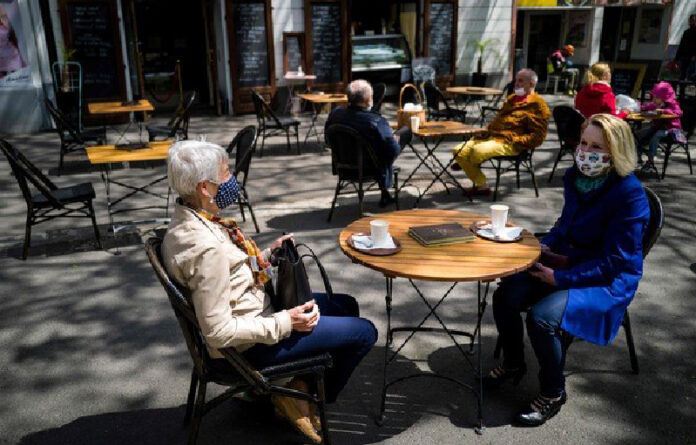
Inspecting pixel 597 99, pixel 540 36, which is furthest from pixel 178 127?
pixel 540 36

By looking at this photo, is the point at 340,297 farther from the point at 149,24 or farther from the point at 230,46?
the point at 149,24

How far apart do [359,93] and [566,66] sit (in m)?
11.9

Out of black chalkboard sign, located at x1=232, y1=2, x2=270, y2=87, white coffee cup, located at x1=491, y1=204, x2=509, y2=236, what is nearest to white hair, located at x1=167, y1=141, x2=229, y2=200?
white coffee cup, located at x1=491, y1=204, x2=509, y2=236

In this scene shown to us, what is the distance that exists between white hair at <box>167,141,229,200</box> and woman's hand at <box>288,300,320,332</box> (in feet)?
1.94

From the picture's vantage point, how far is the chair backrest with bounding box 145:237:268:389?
2.21m

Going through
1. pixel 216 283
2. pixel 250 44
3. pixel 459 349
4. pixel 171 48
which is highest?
pixel 250 44

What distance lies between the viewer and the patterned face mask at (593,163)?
2.80 metres

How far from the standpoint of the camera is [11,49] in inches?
403

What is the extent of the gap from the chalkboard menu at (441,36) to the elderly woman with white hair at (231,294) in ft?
39.9

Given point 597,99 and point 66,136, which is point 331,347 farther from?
point 66,136

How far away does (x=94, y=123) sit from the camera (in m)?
11.2

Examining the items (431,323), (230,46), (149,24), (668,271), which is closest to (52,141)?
(230,46)

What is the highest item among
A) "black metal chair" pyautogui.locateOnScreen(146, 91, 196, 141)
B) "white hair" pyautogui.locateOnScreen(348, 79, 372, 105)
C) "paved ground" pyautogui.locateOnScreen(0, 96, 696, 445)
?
"white hair" pyautogui.locateOnScreen(348, 79, 372, 105)

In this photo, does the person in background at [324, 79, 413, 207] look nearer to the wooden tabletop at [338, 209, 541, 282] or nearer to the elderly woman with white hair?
the wooden tabletop at [338, 209, 541, 282]
